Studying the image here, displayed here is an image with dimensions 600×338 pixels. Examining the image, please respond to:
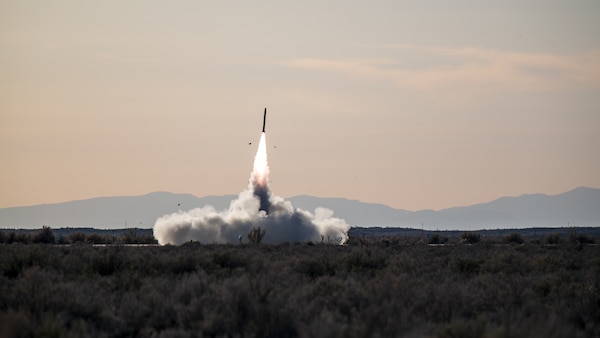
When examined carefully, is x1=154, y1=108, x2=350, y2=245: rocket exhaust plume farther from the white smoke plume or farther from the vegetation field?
the vegetation field

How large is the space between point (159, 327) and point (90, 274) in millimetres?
9956

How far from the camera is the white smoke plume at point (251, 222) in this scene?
243 feet

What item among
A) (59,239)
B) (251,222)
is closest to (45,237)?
(59,239)

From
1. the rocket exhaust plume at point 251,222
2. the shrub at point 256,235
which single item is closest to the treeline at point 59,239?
the rocket exhaust plume at point 251,222

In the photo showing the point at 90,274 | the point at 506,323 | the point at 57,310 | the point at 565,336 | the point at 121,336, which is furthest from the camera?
the point at 90,274

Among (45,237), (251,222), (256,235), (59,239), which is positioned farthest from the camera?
(59,239)

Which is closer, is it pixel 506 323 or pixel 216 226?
pixel 506 323

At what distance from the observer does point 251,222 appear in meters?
74.7

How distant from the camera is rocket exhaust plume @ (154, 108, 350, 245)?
7406 centimetres

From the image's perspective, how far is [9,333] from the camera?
716 inches

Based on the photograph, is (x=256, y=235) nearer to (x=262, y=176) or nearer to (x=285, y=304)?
(x=262, y=176)

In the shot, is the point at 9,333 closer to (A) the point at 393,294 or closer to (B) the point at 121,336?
(B) the point at 121,336

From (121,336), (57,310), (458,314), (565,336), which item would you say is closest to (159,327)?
(121,336)

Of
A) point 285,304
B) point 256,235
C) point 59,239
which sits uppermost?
point 256,235
